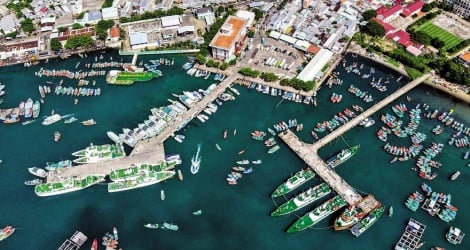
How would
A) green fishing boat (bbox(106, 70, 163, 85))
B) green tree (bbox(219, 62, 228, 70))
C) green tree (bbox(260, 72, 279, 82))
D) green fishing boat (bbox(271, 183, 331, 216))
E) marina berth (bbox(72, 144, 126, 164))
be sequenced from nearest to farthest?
green fishing boat (bbox(271, 183, 331, 216)), marina berth (bbox(72, 144, 126, 164)), green tree (bbox(260, 72, 279, 82)), green fishing boat (bbox(106, 70, 163, 85)), green tree (bbox(219, 62, 228, 70))

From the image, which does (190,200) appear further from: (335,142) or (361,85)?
(361,85)

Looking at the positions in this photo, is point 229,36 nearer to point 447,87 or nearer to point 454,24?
point 447,87

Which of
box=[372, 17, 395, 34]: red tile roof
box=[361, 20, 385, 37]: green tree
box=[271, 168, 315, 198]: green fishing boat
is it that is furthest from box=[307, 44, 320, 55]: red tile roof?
box=[271, 168, 315, 198]: green fishing boat

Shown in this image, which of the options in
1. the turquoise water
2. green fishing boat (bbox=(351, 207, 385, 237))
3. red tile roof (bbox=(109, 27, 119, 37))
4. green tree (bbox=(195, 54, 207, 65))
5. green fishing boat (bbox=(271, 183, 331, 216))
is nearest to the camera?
green fishing boat (bbox=(351, 207, 385, 237))

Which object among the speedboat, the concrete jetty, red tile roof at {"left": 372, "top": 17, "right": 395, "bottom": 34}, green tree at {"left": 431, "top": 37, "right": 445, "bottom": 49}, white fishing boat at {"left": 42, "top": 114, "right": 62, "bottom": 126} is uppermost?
red tile roof at {"left": 372, "top": 17, "right": 395, "bottom": 34}

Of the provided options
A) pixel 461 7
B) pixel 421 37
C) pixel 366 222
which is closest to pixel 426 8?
pixel 461 7

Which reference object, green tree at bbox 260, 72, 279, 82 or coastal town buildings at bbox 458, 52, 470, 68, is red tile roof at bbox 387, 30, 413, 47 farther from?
green tree at bbox 260, 72, 279, 82

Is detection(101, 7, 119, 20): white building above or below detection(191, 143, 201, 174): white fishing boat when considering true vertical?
above

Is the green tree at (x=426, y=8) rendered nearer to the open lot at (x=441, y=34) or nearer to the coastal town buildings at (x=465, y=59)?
the open lot at (x=441, y=34)
